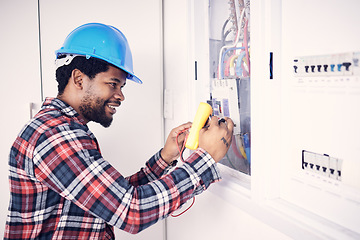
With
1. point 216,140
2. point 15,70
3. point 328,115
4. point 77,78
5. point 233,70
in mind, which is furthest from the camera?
point 15,70

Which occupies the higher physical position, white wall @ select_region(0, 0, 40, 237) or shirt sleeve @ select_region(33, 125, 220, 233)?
white wall @ select_region(0, 0, 40, 237)

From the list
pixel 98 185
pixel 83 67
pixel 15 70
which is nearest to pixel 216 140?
pixel 98 185

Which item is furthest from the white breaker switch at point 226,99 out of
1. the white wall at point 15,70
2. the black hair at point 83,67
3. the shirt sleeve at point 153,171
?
the white wall at point 15,70

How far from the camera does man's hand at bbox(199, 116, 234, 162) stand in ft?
3.46

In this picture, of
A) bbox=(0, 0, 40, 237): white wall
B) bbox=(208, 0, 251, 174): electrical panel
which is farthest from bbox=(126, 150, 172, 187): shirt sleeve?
bbox=(0, 0, 40, 237): white wall

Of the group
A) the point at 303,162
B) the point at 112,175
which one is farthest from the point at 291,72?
the point at 112,175

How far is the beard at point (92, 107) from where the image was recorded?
1.17 metres

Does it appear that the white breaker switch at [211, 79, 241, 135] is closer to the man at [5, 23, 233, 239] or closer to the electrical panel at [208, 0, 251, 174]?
the electrical panel at [208, 0, 251, 174]

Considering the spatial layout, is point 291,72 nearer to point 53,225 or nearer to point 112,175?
point 112,175

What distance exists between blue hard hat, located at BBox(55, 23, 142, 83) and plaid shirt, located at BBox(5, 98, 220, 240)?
211mm

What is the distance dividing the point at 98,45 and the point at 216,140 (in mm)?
557

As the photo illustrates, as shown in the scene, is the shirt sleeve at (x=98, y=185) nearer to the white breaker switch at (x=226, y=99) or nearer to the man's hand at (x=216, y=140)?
the man's hand at (x=216, y=140)

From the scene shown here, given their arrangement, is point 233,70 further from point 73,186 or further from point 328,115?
point 73,186

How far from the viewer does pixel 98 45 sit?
1.19 metres
